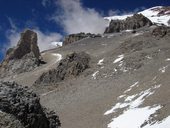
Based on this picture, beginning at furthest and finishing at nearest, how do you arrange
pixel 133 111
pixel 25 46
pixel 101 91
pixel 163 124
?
pixel 25 46, pixel 101 91, pixel 133 111, pixel 163 124

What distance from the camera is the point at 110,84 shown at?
67875mm

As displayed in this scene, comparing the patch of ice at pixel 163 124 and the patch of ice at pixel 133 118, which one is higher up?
the patch of ice at pixel 163 124

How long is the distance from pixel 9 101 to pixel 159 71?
47913mm

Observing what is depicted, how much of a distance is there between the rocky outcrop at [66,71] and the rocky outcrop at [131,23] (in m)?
69.7

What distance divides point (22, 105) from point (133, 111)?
3083 cm

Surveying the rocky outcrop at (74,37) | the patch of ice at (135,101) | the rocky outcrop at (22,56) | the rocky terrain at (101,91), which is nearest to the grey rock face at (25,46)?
the rocky outcrop at (22,56)

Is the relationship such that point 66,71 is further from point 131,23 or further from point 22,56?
point 131,23

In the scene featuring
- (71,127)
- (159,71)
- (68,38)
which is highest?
(68,38)

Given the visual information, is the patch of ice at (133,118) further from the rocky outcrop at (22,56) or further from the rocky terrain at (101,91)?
the rocky outcrop at (22,56)

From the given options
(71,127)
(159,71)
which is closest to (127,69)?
(159,71)

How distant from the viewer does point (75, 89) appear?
2931 inches

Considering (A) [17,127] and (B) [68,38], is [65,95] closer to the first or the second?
(A) [17,127]

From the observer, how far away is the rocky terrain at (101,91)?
51.8 feet

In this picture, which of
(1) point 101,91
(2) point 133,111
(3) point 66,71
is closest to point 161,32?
(3) point 66,71
